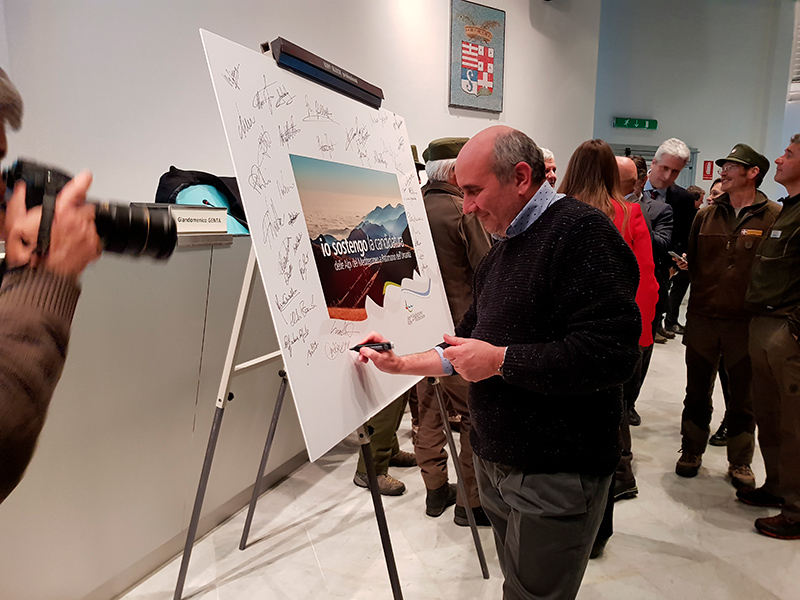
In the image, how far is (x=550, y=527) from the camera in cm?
109

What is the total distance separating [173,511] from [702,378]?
8.07ft

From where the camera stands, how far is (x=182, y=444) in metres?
1.90

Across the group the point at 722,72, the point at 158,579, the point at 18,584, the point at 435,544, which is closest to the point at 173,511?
the point at 158,579

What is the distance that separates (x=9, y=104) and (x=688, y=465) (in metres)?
2.95

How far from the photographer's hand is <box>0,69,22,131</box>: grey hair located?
10 cm

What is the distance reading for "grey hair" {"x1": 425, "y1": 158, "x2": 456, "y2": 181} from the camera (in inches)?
84.3

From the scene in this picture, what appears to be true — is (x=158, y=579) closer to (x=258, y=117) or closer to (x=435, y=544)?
(x=435, y=544)

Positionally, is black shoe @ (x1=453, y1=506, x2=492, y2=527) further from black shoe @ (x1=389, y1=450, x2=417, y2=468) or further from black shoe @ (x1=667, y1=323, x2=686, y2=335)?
black shoe @ (x1=667, y1=323, x2=686, y2=335)

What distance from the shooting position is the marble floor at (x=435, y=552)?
5.92 feet
